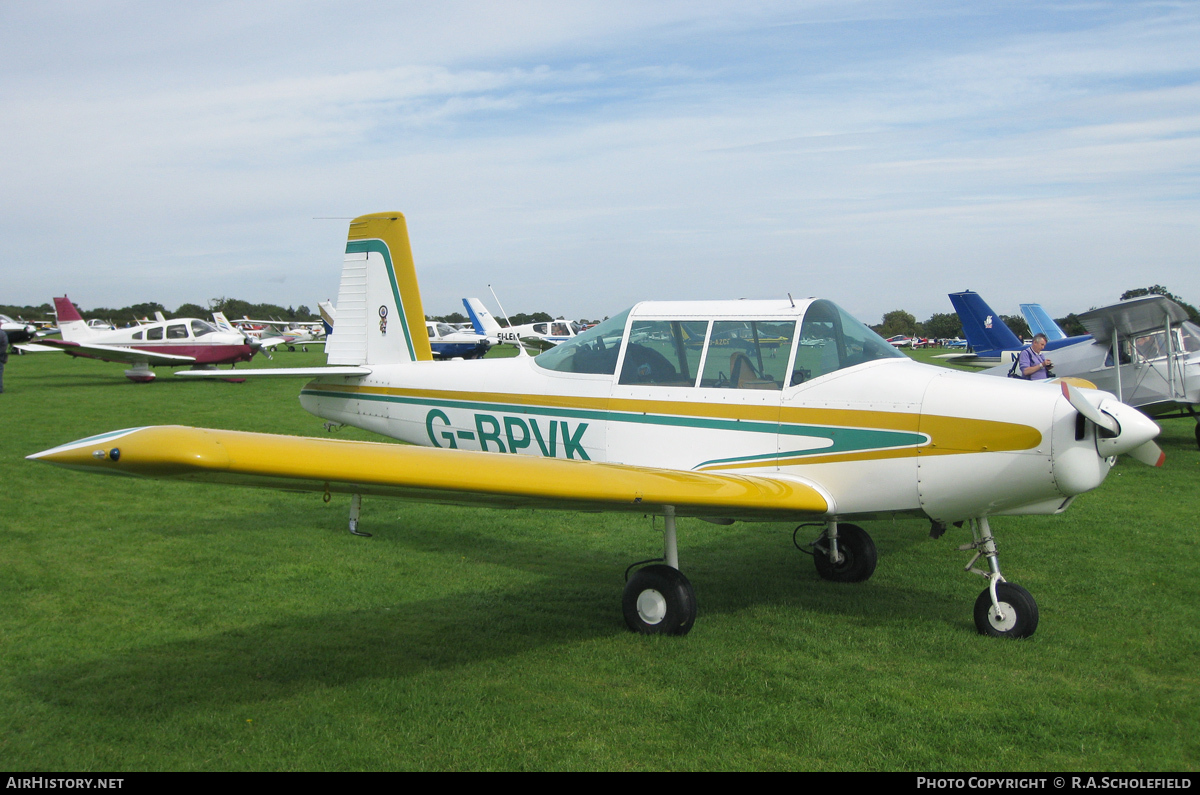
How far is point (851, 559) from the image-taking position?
19.8 feet

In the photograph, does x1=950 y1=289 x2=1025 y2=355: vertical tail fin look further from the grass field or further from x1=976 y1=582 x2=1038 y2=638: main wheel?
x1=976 y1=582 x2=1038 y2=638: main wheel

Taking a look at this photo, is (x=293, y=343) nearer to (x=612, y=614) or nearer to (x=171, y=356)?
(x=171, y=356)

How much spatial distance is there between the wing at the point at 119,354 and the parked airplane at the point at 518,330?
64.4ft

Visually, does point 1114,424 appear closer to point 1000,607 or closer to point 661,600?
point 1000,607

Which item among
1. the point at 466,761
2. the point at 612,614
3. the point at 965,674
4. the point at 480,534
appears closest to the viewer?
the point at 466,761

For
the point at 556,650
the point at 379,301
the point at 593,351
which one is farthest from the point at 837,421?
the point at 379,301

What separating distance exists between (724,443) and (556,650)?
1.67 metres

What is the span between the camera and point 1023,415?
4449mm

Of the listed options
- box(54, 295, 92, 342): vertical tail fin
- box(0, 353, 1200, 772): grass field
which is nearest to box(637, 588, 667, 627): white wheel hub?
box(0, 353, 1200, 772): grass field

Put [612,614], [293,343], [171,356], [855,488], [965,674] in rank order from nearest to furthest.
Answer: [965,674]
[855,488]
[612,614]
[171,356]
[293,343]

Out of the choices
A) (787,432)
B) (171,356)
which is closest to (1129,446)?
(787,432)

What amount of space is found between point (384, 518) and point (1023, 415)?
5893 mm

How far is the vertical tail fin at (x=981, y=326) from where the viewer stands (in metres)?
19.2

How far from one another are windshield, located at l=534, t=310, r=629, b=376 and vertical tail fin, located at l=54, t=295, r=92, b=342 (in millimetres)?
24644
